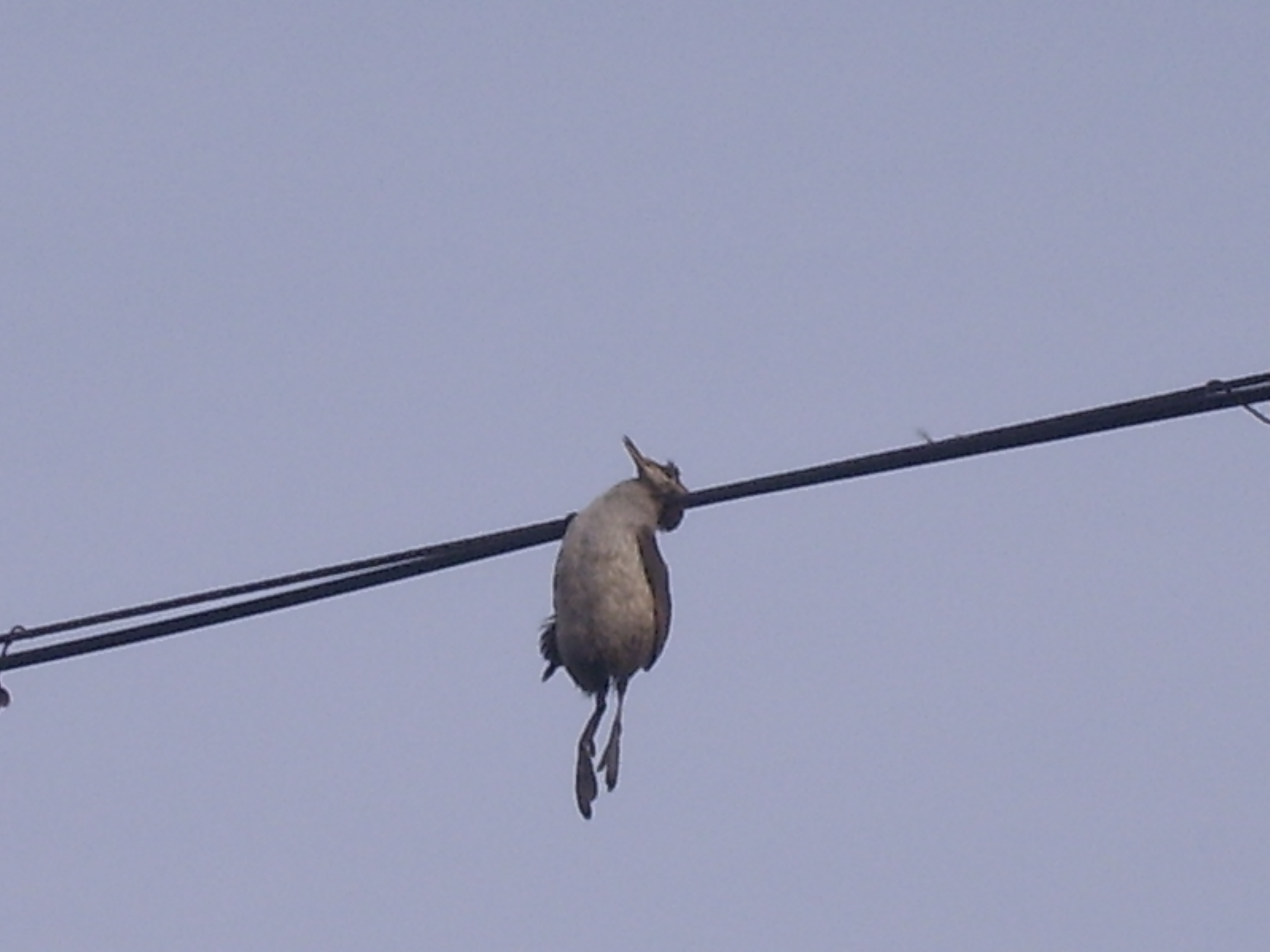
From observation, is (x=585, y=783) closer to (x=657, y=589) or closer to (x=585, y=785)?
(x=585, y=785)

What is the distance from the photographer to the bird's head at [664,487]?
29.1 ft

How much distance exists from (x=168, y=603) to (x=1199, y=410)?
3179 mm

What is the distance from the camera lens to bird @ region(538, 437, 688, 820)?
27.1ft

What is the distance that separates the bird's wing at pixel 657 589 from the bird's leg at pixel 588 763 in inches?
8.0

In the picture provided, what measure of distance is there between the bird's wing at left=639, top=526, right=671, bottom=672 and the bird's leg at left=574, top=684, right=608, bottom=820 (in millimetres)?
204

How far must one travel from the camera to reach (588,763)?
8117mm

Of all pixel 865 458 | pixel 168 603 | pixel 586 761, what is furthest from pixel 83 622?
pixel 865 458

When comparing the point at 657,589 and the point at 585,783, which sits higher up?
the point at 657,589

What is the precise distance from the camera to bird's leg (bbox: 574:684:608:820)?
7.99m

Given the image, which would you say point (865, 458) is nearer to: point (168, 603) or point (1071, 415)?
point (1071, 415)

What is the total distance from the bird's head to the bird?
9.2 inches

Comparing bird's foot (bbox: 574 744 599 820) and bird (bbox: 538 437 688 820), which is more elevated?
bird (bbox: 538 437 688 820)

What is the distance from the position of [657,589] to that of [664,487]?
1.75 feet

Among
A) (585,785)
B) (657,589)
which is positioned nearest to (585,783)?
(585,785)
